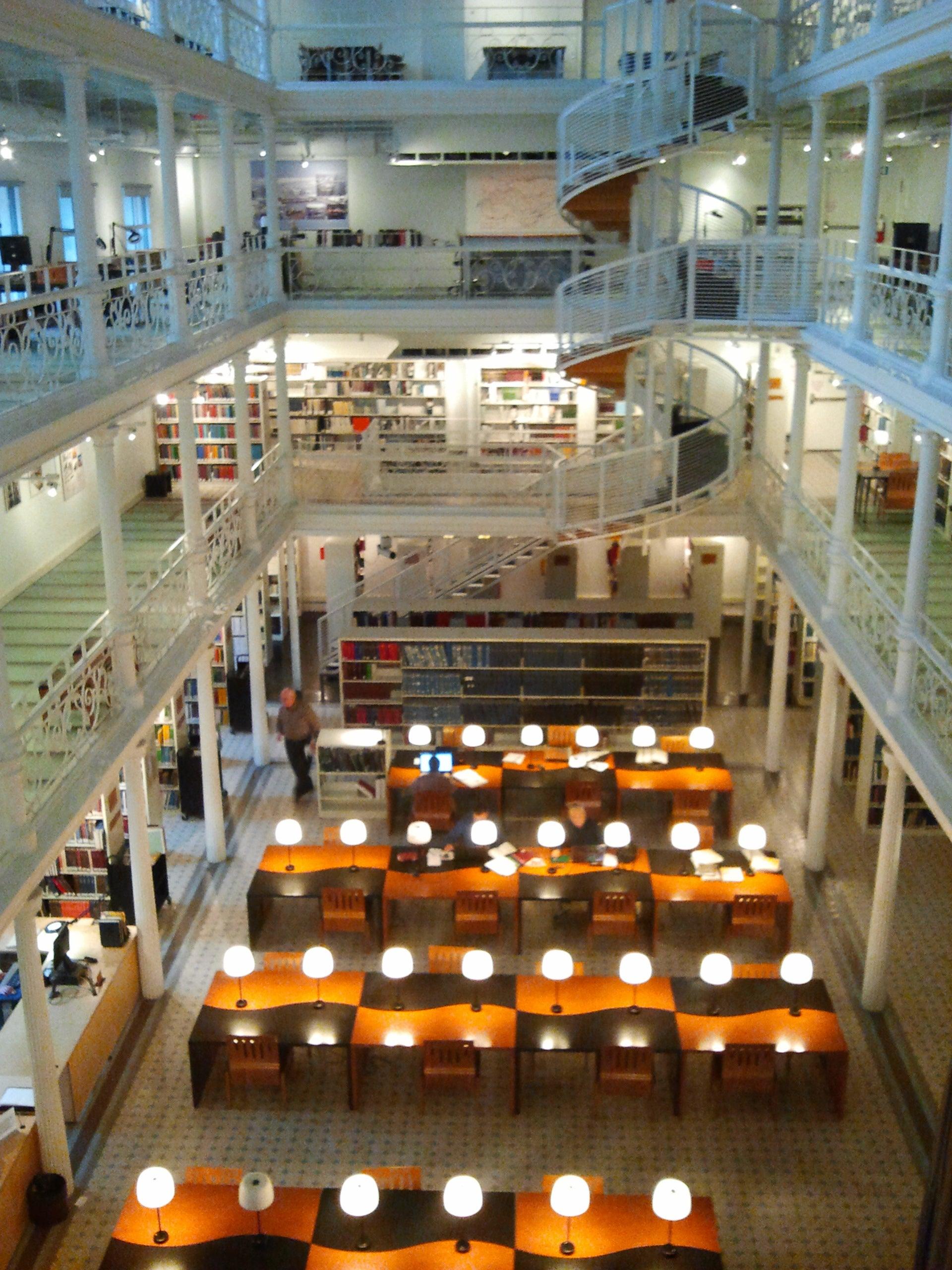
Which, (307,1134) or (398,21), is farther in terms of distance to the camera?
(398,21)

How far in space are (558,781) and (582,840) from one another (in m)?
1.37

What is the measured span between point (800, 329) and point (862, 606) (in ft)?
8.17

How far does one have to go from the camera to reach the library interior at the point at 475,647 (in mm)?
7551

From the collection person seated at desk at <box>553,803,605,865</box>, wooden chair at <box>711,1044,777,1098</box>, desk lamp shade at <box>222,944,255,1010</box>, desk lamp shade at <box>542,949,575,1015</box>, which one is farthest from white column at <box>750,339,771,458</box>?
desk lamp shade at <box>222,944,255,1010</box>

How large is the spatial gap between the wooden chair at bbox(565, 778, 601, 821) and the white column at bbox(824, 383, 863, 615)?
11.5 feet

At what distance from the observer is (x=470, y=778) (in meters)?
12.3

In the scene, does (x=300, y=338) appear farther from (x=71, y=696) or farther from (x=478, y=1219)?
(x=478, y=1219)

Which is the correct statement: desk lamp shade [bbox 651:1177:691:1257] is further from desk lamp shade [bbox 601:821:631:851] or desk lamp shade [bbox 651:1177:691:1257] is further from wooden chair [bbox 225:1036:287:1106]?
desk lamp shade [bbox 601:821:631:851]

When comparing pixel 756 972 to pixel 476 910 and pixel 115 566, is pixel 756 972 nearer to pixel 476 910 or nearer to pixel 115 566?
pixel 476 910

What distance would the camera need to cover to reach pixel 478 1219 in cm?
687

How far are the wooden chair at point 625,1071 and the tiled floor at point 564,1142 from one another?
0.16 meters

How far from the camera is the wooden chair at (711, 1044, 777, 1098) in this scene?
8.38 m

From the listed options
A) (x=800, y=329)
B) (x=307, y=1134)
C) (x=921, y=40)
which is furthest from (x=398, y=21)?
(x=307, y=1134)

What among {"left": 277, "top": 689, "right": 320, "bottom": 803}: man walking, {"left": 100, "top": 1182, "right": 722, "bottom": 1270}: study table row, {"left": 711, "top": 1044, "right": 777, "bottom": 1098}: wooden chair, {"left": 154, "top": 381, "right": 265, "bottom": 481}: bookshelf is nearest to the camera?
{"left": 100, "top": 1182, "right": 722, "bottom": 1270}: study table row
